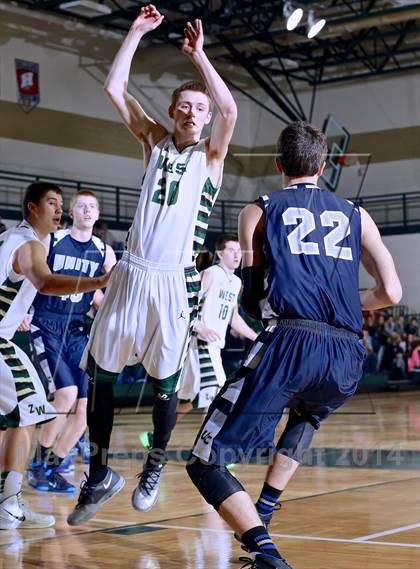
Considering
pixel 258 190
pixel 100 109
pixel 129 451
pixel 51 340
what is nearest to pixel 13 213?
pixel 100 109

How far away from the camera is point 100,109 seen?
23078mm

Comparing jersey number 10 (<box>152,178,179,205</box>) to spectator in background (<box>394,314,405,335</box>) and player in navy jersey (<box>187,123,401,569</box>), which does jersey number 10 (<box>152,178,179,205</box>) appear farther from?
spectator in background (<box>394,314,405,335</box>)

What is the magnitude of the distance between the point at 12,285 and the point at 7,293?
61mm

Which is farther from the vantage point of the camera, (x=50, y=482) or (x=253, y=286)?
(x=50, y=482)

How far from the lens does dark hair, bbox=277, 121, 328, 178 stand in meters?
4.18

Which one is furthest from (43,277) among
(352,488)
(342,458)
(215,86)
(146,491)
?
(342,458)

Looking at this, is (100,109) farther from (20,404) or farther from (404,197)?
(20,404)

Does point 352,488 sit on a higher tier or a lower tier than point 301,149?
lower

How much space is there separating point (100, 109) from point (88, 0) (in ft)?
9.62

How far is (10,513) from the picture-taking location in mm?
5887

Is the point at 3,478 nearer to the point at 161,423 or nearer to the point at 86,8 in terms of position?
the point at 161,423

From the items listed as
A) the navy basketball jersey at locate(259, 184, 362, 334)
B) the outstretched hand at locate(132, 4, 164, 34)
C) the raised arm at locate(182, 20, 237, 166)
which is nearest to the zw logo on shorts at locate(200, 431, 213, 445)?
the navy basketball jersey at locate(259, 184, 362, 334)

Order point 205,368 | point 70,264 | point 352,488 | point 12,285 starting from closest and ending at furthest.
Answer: point 12,285 < point 352,488 < point 70,264 < point 205,368

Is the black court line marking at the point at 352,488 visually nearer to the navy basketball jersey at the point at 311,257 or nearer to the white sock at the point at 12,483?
the white sock at the point at 12,483
